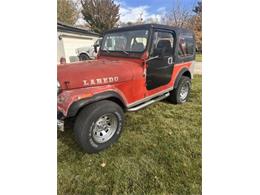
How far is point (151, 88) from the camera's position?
2525 millimetres

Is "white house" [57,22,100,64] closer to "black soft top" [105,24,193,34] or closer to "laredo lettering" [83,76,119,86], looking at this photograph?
"black soft top" [105,24,193,34]

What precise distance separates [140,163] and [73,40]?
6.30ft

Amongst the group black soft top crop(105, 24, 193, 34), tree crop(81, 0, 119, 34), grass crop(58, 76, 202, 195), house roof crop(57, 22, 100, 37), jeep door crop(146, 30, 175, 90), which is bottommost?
grass crop(58, 76, 202, 195)

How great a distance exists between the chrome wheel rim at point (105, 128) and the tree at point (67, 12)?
117 centimetres

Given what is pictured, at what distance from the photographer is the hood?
175cm

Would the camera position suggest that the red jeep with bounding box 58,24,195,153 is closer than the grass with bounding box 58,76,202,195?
No

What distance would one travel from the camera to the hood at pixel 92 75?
1753 mm

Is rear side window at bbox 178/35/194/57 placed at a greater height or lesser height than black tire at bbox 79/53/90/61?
greater

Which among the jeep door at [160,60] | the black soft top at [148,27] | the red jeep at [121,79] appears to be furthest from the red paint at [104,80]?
the black soft top at [148,27]

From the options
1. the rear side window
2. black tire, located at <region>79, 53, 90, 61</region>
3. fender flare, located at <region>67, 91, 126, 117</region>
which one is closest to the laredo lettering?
fender flare, located at <region>67, 91, 126, 117</region>

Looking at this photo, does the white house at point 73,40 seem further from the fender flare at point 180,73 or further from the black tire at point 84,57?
the fender flare at point 180,73
